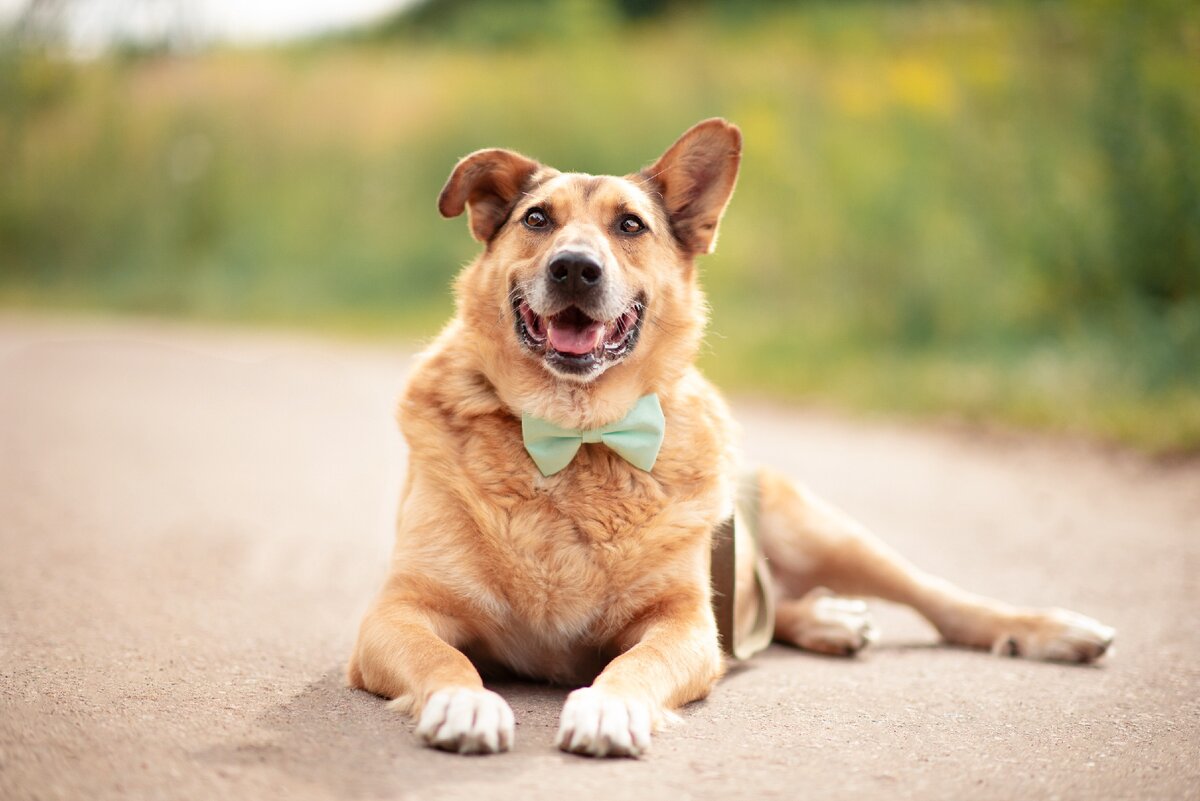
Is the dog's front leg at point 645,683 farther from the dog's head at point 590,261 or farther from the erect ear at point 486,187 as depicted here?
the erect ear at point 486,187

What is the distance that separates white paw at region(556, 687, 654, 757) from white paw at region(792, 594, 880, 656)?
1.71 meters

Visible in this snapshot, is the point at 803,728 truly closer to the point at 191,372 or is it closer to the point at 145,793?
the point at 145,793

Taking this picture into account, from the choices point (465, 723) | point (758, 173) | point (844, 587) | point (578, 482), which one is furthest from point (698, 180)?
point (758, 173)

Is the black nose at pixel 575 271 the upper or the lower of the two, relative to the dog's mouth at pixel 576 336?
upper

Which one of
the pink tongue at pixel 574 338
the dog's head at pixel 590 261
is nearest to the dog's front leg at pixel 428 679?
the dog's head at pixel 590 261

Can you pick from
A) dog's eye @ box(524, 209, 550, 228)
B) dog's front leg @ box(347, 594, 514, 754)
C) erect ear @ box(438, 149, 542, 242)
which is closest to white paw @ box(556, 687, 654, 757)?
dog's front leg @ box(347, 594, 514, 754)

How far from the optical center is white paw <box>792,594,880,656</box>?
4559mm

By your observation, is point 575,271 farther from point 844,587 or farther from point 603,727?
point 844,587

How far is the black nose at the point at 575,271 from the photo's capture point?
3818 millimetres

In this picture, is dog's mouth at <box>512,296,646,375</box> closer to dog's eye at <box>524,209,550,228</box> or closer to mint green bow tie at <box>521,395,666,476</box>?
mint green bow tie at <box>521,395,666,476</box>

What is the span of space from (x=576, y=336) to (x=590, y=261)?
0.98 feet

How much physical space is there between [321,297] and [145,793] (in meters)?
15.5

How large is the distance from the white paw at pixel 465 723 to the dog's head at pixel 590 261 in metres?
1.24

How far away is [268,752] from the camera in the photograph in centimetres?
288
